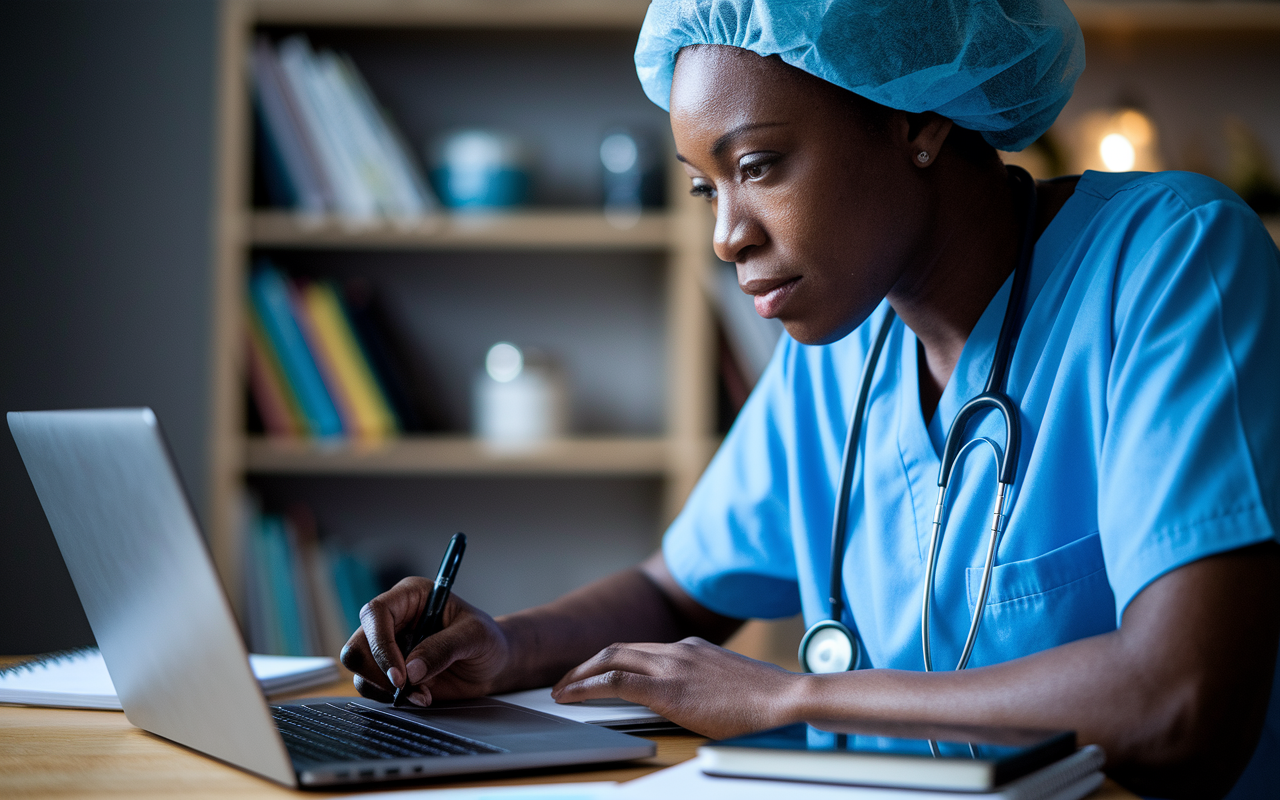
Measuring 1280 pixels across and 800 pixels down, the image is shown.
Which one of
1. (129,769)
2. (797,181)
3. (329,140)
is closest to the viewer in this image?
(129,769)

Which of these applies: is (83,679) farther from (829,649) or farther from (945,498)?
(945,498)

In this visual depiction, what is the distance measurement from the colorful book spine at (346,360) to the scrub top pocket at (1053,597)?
160 cm

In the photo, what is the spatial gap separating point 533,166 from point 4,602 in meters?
1.51

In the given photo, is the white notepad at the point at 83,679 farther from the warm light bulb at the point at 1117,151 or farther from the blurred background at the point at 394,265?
the warm light bulb at the point at 1117,151

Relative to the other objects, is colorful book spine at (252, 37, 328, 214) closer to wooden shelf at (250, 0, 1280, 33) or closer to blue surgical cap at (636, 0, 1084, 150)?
wooden shelf at (250, 0, 1280, 33)

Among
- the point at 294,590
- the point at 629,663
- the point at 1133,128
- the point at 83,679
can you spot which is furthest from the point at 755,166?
the point at 1133,128

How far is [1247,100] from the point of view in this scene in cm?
250

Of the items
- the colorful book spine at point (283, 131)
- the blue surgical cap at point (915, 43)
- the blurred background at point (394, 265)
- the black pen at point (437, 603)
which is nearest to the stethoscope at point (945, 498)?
the blue surgical cap at point (915, 43)

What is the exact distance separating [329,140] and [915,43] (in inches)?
62.1

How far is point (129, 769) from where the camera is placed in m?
0.72

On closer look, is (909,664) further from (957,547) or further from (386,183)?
(386,183)

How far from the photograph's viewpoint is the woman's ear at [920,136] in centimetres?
99

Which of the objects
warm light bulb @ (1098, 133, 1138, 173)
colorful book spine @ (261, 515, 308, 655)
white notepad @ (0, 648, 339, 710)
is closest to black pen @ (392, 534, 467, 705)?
white notepad @ (0, 648, 339, 710)

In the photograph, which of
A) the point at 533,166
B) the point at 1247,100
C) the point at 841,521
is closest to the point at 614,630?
the point at 841,521
